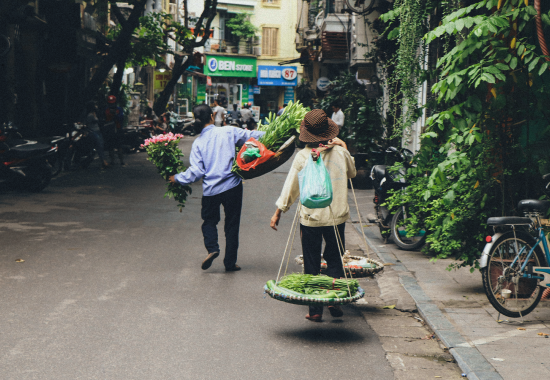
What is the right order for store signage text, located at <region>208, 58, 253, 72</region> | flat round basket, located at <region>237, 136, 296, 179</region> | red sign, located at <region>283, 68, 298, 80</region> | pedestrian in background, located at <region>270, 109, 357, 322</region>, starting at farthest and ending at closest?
red sign, located at <region>283, 68, 298, 80</region>, store signage text, located at <region>208, 58, 253, 72</region>, flat round basket, located at <region>237, 136, 296, 179</region>, pedestrian in background, located at <region>270, 109, 357, 322</region>

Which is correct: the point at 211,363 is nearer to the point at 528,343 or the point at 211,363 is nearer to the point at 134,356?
the point at 134,356

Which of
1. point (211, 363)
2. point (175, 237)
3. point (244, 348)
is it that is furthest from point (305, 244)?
point (175, 237)

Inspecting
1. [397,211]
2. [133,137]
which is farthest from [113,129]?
[397,211]

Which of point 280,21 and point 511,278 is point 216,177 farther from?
point 280,21

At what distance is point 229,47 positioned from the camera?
54969mm

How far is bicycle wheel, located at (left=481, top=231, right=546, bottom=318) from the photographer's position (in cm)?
562

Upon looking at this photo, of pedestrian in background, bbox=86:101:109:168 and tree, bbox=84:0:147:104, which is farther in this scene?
tree, bbox=84:0:147:104

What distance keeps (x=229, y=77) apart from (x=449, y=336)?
51287 millimetres

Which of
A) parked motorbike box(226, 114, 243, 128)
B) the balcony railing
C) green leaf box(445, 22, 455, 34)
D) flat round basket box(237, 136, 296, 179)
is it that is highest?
the balcony railing

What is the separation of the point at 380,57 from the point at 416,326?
1173cm

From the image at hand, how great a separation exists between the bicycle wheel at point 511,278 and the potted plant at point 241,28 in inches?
1988

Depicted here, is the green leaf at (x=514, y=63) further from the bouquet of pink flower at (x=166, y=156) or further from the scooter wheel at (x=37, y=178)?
the scooter wheel at (x=37, y=178)

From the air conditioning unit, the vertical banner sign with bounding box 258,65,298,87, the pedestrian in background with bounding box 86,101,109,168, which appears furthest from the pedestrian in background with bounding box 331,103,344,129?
the vertical banner sign with bounding box 258,65,298,87

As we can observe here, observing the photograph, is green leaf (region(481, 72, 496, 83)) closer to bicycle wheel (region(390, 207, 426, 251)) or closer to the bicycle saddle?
the bicycle saddle
